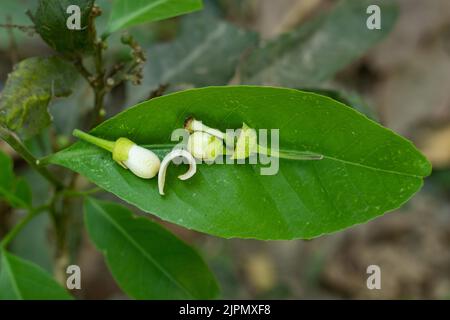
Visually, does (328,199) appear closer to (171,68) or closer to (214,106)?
(214,106)

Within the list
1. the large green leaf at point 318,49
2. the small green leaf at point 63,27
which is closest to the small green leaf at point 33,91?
the small green leaf at point 63,27

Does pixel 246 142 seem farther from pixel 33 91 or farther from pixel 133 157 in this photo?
pixel 33 91

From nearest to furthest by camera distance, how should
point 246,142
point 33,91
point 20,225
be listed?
point 246,142
point 33,91
point 20,225

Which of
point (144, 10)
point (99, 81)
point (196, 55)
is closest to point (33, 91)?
point (99, 81)

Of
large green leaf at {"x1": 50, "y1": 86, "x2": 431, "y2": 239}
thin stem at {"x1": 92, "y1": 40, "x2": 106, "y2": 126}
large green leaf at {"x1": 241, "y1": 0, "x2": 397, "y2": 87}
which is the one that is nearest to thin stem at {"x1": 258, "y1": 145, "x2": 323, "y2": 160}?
large green leaf at {"x1": 50, "y1": 86, "x2": 431, "y2": 239}

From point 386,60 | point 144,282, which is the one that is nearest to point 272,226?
point 144,282

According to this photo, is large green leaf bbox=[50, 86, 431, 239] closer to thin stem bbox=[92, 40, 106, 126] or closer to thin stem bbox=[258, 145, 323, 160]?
thin stem bbox=[258, 145, 323, 160]

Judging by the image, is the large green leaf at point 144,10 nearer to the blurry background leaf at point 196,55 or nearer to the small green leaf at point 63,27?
the small green leaf at point 63,27
